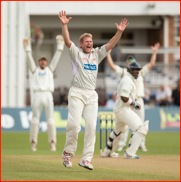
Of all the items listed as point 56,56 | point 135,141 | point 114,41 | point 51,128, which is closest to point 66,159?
point 135,141

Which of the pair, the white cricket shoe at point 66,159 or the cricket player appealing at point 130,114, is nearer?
the white cricket shoe at point 66,159

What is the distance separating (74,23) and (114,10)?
2955 mm

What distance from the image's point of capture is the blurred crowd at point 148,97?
789 inches

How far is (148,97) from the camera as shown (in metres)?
21.4

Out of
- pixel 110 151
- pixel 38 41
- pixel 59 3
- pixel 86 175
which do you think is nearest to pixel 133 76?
pixel 110 151

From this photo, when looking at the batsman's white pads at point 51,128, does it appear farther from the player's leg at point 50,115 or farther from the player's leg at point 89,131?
the player's leg at point 89,131

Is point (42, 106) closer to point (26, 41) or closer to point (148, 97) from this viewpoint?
point (26, 41)

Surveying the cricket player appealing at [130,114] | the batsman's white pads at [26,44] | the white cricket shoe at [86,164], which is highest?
the batsman's white pads at [26,44]

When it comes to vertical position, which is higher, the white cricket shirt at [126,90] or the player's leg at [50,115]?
the white cricket shirt at [126,90]

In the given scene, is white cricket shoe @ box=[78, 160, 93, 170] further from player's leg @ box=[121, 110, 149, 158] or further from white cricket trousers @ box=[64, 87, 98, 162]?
player's leg @ box=[121, 110, 149, 158]

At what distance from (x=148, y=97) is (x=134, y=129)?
12841 mm

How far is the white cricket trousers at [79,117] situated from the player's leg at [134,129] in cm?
153

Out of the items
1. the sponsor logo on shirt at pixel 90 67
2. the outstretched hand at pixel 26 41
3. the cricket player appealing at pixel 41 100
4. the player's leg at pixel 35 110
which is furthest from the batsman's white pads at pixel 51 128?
the sponsor logo on shirt at pixel 90 67

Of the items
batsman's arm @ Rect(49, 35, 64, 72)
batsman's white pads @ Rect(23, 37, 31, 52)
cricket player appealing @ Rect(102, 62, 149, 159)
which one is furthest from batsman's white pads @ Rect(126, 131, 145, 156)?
batsman's white pads @ Rect(23, 37, 31, 52)
